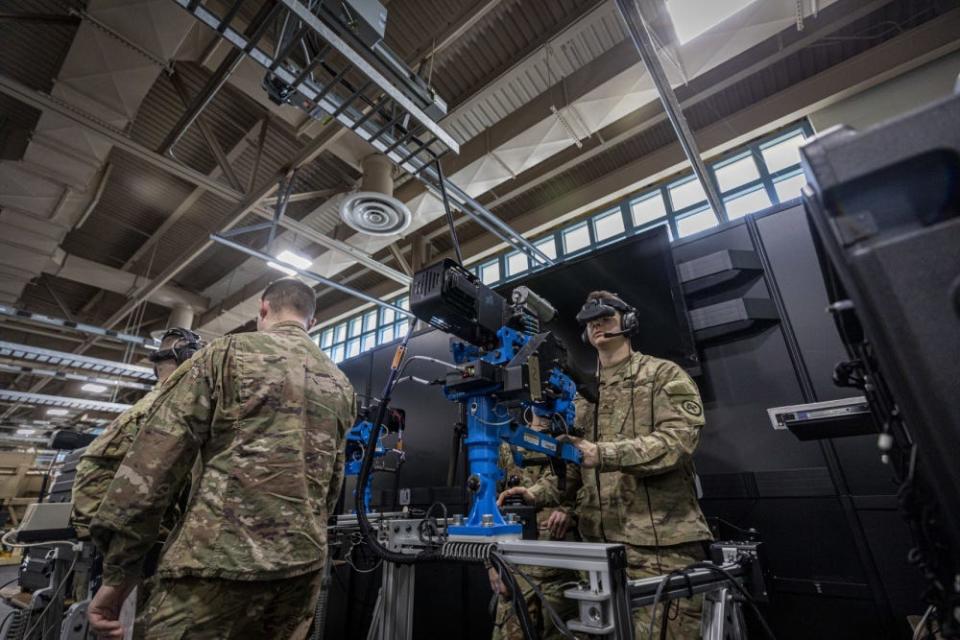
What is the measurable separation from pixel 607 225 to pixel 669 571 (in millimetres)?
4932

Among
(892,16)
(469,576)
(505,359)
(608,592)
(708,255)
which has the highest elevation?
(892,16)

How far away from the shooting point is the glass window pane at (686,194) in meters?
4.90

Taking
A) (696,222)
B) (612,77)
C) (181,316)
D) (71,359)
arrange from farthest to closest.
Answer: (181,316) < (71,359) < (696,222) < (612,77)

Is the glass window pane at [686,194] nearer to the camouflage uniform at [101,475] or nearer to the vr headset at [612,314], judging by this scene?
the vr headset at [612,314]

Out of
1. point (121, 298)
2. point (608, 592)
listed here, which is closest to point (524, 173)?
point (608, 592)

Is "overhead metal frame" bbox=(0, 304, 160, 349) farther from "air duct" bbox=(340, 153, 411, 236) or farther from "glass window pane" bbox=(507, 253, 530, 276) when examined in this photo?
"glass window pane" bbox=(507, 253, 530, 276)

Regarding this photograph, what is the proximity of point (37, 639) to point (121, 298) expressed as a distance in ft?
26.6

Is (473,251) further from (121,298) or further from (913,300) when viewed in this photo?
(121,298)

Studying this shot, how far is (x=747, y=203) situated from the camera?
4.55 metres

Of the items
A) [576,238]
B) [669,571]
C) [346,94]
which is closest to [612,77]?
[346,94]

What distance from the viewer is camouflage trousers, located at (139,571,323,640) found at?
3.47ft

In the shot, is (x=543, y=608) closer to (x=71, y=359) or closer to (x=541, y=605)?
(x=541, y=605)

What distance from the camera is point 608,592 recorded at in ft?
3.10

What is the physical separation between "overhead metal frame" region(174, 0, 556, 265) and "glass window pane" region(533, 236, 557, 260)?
127 inches
